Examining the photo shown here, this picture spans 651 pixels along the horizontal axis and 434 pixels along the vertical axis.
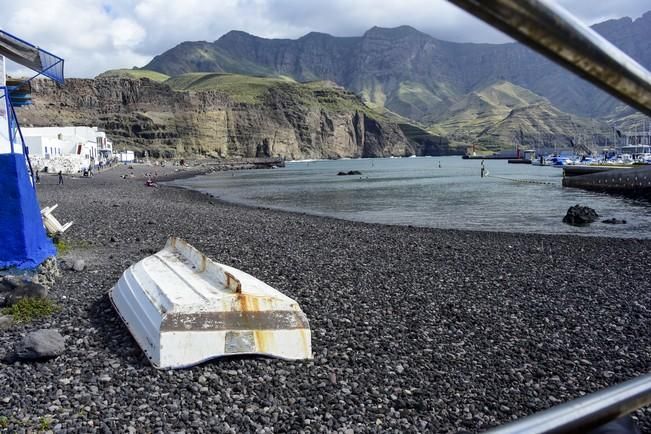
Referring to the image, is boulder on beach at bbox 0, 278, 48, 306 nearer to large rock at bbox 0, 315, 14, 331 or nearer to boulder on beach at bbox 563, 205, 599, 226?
large rock at bbox 0, 315, 14, 331

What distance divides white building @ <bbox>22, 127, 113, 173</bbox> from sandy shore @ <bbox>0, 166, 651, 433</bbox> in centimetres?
6684

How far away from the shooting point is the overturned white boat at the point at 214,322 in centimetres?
730

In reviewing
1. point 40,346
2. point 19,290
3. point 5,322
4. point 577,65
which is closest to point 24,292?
point 19,290

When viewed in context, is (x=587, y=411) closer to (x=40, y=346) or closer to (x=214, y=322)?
(x=214, y=322)

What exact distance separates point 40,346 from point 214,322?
2.29 metres

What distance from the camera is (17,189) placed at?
1179 centimetres

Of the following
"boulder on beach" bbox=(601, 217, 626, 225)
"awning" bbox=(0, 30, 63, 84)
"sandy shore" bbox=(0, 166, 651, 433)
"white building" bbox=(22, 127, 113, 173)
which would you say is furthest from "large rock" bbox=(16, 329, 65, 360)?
"white building" bbox=(22, 127, 113, 173)

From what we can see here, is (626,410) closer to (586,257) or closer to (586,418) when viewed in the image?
(586,418)

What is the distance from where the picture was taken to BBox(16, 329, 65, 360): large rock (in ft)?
24.2

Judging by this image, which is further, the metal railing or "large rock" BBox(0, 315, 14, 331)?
"large rock" BBox(0, 315, 14, 331)

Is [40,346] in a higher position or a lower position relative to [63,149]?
lower

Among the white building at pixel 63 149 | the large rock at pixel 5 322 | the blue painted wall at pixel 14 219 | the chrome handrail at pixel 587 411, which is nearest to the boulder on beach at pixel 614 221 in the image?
A: the blue painted wall at pixel 14 219

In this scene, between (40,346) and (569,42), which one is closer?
(569,42)

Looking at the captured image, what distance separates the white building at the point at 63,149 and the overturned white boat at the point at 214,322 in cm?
7312
